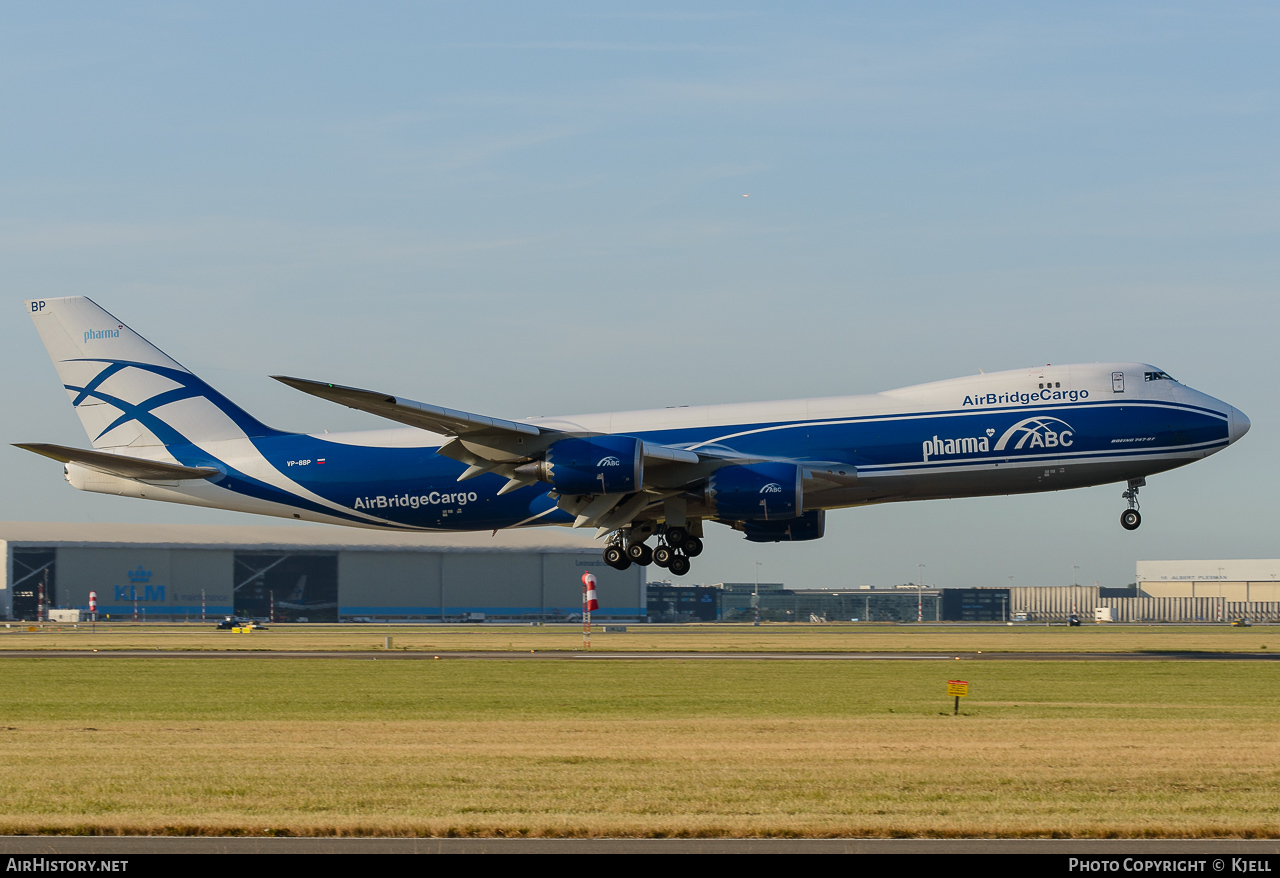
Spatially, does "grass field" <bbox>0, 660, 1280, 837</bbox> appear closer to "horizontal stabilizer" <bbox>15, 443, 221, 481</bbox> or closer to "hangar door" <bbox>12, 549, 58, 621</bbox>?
"horizontal stabilizer" <bbox>15, 443, 221, 481</bbox>

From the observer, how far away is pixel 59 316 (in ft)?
180

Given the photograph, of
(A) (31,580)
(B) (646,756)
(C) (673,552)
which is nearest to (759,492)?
(C) (673,552)

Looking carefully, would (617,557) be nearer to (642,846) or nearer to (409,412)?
(409,412)

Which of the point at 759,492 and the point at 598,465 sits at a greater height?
the point at 598,465

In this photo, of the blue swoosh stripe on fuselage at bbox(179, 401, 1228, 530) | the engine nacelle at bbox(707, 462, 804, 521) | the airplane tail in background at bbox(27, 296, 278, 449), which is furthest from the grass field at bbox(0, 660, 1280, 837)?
the airplane tail in background at bbox(27, 296, 278, 449)

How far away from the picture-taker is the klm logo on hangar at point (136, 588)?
165 m

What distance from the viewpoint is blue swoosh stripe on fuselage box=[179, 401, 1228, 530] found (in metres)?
45.6

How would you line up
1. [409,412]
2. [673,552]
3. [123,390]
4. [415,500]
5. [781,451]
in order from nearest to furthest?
1. [409,412]
2. [781,451]
3. [673,552]
4. [415,500]
5. [123,390]

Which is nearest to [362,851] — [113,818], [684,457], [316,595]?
[113,818]

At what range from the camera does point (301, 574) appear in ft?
578

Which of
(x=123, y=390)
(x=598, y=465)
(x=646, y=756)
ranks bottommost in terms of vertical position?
(x=646, y=756)

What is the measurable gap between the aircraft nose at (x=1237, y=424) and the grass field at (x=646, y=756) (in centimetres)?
827

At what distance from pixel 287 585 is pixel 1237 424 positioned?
146059mm

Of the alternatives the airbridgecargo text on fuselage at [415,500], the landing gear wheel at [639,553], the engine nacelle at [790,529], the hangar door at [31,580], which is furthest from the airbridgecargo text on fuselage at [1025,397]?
the hangar door at [31,580]
